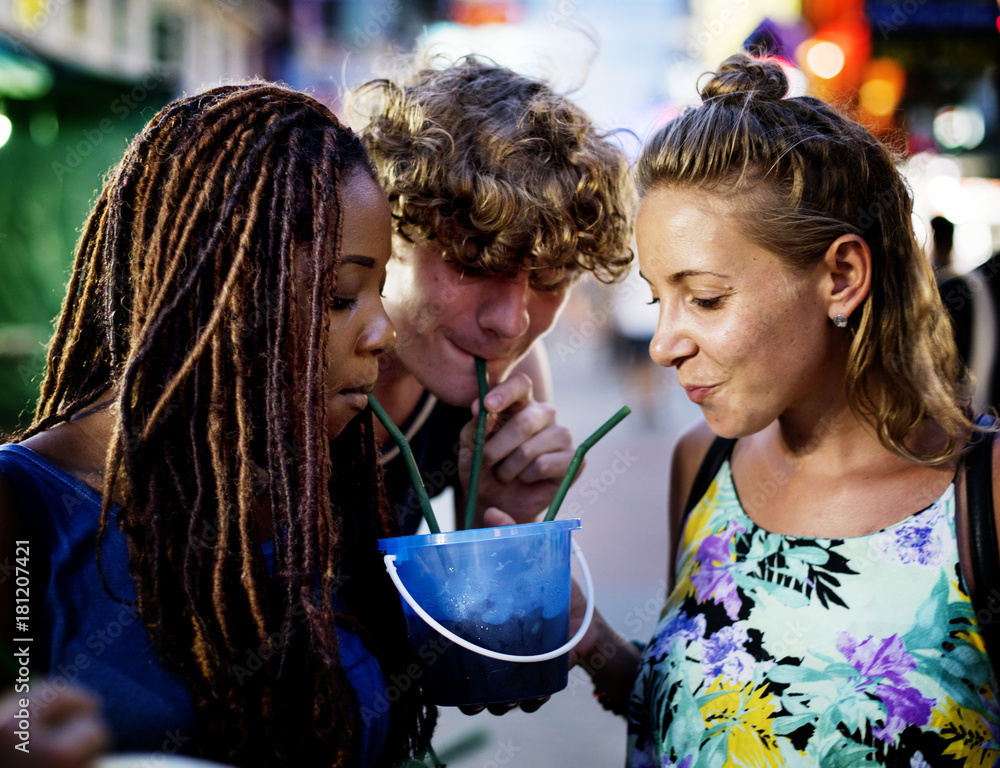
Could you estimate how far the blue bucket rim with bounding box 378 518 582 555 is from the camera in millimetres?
1537

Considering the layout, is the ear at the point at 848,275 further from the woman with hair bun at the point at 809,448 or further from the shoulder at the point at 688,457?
the shoulder at the point at 688,457

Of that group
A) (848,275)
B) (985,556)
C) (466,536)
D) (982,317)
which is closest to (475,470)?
(466,536)

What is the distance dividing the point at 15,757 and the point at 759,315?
1478 millimetres

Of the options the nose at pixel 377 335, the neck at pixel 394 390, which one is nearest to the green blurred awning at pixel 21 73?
the neck at pixel 394 390

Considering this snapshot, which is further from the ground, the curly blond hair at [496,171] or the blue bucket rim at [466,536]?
the curly blond hair at [496,171]

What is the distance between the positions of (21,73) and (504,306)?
558 cm

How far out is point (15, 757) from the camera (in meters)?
1.10

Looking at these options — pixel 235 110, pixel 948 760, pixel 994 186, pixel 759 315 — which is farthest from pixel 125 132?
pixel 994 186

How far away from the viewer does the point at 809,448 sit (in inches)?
77.0

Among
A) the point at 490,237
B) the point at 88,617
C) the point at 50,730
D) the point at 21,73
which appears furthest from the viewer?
the point at 21,73

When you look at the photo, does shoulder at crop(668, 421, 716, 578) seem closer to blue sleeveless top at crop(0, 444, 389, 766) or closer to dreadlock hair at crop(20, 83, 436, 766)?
dreadlock hair at crop(20, 83, 436, 766)

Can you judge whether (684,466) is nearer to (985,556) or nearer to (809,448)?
(809,448)

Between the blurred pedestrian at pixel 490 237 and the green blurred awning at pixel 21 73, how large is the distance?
4.85m

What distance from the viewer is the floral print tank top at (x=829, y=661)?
5.24 ft
